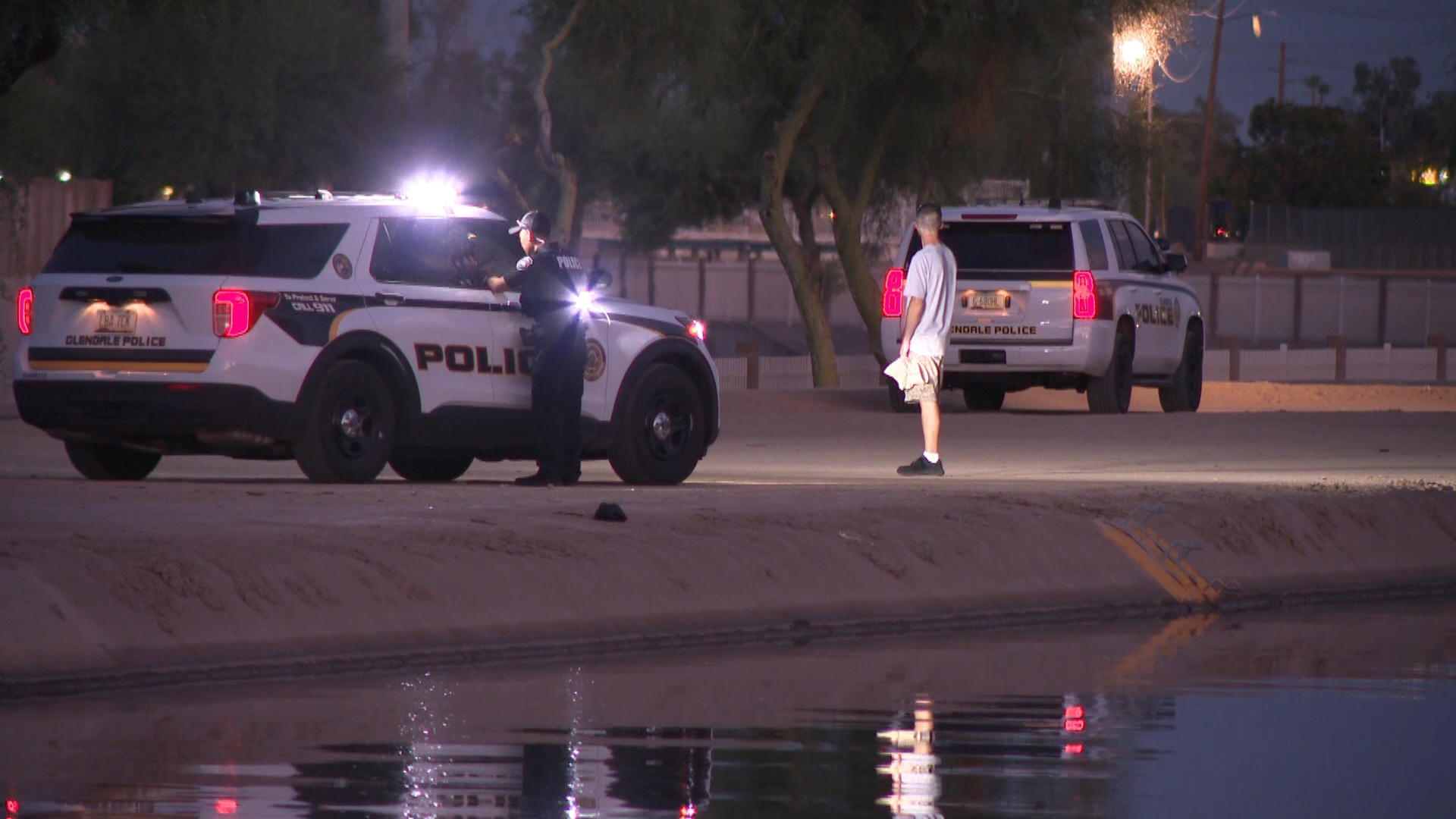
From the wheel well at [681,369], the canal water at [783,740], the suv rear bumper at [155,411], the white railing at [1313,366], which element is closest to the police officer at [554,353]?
the wheel well at [681,369]

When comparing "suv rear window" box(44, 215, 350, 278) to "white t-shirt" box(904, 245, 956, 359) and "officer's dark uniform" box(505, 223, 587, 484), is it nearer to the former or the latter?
"officer's dark uniform" box(505, 223, 587, 484)

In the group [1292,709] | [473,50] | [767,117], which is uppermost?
[473,50]

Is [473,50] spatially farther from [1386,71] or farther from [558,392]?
[1386,71]

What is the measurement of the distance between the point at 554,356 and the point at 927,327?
10.7 ft

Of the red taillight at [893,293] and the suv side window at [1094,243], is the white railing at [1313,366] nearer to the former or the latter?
the red taillight at [893,293]

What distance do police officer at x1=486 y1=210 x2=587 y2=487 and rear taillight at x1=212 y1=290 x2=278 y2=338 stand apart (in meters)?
1.78

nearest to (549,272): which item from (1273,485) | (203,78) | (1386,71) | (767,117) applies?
(1273,485)

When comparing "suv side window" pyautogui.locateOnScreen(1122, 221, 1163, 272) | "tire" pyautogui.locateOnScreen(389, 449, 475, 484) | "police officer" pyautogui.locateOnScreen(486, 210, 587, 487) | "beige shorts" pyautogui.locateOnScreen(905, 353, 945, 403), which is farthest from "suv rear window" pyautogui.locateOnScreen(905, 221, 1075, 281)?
"police officer" pyautogui.locateOnScreen(486, 210, 587, 487)

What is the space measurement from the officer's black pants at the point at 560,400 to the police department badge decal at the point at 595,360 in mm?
439

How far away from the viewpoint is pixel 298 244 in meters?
13.5

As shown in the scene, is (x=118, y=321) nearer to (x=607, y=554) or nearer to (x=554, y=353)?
(x=554, y=353)

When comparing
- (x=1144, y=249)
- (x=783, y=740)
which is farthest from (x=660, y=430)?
(x=1144, y=249)

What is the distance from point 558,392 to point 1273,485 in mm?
4433

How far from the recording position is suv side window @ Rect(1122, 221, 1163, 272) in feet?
77.7
